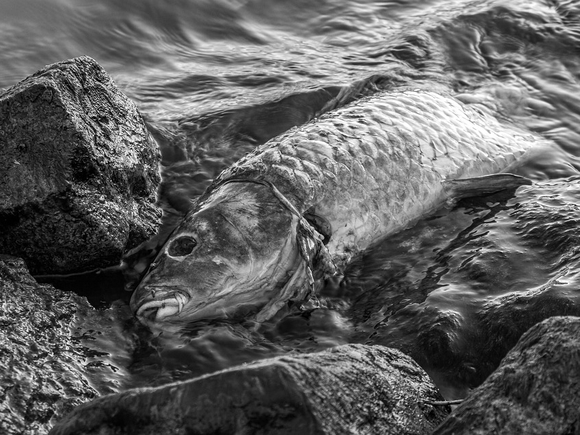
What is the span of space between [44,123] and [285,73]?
3754 mm

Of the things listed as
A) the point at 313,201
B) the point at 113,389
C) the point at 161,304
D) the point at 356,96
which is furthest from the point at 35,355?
the point at 356,96

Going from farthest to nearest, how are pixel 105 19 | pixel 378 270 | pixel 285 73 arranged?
pixel 105 19, pixel 285 73, pixel 378 270

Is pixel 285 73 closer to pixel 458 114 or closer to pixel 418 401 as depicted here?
pixel 458 114

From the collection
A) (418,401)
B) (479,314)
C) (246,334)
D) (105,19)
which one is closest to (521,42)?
(105,19)

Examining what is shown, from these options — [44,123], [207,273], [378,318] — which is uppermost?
[44,123]

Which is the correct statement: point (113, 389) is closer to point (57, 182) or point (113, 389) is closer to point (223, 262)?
point (223, 262)

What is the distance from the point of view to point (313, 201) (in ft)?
16.7

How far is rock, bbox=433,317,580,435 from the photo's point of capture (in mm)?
2959

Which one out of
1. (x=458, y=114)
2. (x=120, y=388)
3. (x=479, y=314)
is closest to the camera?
(x=120, y=388)

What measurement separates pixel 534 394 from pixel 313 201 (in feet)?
7.68

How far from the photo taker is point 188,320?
4609 millimetres

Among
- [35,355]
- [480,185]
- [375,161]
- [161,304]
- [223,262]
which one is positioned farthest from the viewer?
[480,185]

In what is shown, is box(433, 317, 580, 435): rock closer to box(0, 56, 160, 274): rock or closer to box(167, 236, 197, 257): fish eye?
box(167, 236, 197, 257): fish eye

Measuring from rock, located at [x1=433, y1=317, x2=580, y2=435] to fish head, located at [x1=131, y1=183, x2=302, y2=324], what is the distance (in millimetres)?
1846
